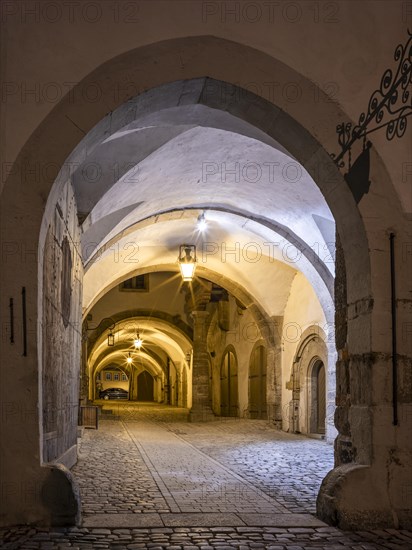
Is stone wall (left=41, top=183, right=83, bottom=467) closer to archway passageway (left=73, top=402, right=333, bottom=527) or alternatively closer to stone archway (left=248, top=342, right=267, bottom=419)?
archway passageway (left=73, top=402, right=333, bottom=527)

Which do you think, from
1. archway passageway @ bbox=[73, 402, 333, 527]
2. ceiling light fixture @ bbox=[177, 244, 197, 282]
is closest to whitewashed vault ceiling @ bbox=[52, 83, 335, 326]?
ceiling light fixture @ bbox=[177, 244, 197, 282]

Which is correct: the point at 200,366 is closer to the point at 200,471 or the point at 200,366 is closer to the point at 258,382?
the point at 258,382

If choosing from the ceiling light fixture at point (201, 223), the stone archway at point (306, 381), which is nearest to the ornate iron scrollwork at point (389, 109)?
the ceiling light fixture at point (201, 223)

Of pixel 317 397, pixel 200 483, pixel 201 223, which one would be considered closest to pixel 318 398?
pixel 317 397

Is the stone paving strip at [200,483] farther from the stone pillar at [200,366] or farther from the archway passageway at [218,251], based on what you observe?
the stone pillar at [200,366]

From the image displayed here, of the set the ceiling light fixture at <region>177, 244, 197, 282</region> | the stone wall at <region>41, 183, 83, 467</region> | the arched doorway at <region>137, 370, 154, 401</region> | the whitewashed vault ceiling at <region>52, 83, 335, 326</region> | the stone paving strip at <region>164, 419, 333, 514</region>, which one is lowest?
the arched doorway at <region>137, 370, 154, 401</region>

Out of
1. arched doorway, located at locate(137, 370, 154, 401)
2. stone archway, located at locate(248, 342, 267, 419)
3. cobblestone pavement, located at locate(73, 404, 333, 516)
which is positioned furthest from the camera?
arched doorway, located at locate(137, 370, 154, 401)

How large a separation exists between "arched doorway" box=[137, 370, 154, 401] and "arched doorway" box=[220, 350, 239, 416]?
82.4 feet

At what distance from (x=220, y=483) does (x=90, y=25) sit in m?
4.32

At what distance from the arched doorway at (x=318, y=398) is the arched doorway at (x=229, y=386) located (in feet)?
18.5

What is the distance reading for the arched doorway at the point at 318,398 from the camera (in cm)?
1405

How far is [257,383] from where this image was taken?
17766 mm

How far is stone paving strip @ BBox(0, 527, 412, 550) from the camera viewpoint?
4023 millimetres

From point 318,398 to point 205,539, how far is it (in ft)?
33.9
